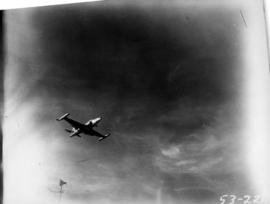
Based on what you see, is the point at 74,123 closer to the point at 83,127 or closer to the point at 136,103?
the point at 83,127

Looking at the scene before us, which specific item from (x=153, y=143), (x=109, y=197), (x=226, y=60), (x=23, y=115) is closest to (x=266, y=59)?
(x=226, y=60)

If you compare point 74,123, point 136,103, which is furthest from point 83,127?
point 136,103

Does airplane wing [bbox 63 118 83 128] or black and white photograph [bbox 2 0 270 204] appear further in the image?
airplane wing [bbox 63 118 83 128]

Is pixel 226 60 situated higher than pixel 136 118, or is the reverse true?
pixel 226 60

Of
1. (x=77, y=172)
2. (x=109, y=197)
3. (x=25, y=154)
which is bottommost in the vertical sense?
(x=109, y=197)

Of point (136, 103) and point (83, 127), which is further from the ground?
point (136, 103)

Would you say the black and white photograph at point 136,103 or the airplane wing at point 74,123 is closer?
the black and white photograph at point 136,103

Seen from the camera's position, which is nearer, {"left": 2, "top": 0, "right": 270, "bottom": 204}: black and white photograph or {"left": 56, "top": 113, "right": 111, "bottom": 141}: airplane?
{"left": 2, "top": 0, "right": 270, "bottom": 204}: black and white photograph

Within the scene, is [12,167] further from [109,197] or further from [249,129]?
[249,129]
